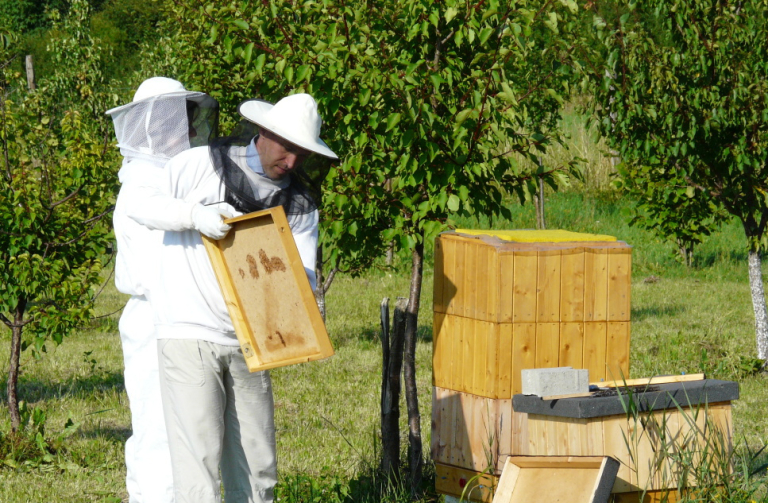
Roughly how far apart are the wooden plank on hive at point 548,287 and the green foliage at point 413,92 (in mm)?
487

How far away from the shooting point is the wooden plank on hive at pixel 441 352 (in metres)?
3.74

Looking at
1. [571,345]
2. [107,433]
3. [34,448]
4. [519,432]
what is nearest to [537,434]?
[519,432]

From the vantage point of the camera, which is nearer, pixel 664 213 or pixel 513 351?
pixel 513 351

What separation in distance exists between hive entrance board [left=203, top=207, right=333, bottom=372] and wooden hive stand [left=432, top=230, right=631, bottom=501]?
0.85 m

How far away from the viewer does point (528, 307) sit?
3523 mm

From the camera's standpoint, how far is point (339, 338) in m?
8.88

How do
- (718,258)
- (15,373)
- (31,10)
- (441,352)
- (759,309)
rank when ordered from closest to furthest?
1. (441,352)
2. (15,373)
3. (759,309)
4. (718,258)
5. (31,10)

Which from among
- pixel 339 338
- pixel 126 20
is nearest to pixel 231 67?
pixel 339 338

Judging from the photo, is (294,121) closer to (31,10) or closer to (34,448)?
(34,448)

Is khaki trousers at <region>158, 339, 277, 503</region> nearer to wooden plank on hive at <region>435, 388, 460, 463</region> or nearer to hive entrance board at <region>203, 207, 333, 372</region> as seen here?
hive entrance board at <region>203, 207, 333, 372</region>

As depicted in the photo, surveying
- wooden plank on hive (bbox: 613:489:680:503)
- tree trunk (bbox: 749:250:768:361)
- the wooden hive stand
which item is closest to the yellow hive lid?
the wooden hive stand

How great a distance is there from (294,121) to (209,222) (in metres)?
0.47

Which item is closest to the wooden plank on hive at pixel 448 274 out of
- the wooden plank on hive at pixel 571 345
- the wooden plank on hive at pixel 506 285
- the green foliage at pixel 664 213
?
the wooden plank on hive at pixel 506 285

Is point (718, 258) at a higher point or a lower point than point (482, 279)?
lower
